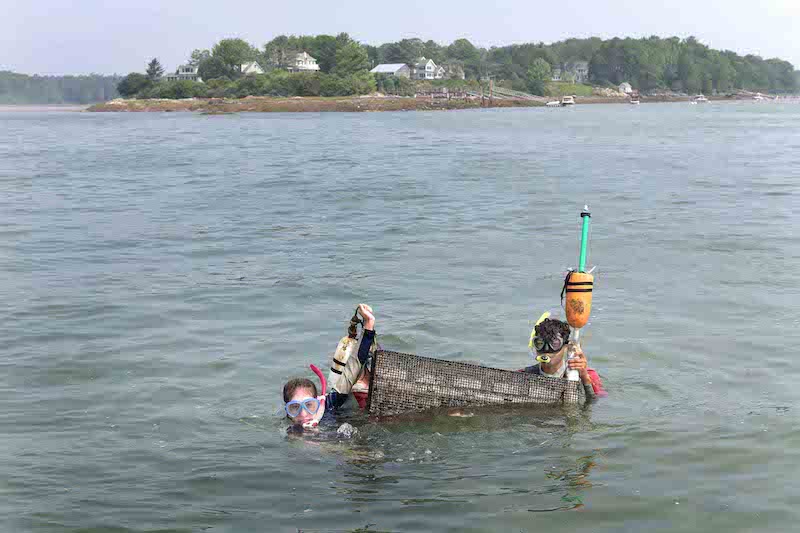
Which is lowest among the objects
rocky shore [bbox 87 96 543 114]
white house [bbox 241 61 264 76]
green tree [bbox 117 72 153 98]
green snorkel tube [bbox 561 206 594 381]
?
green snorkel tube [bbox 561 206 594 381]

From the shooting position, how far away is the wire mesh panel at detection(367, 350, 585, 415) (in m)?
8.66

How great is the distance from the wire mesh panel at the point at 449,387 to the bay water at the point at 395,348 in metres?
0.18

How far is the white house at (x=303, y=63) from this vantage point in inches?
7298

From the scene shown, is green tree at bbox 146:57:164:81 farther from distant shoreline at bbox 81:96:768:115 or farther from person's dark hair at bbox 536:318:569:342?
person's dark hair at bbox 536:318:569:342

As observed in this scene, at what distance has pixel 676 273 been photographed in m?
16.6

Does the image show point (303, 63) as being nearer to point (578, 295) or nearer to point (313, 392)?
point (578, 295)

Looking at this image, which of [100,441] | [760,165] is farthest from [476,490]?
[760,165]

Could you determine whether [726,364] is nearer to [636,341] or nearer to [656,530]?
[636,341]

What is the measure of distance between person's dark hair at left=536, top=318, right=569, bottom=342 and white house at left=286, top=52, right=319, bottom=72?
18277cm

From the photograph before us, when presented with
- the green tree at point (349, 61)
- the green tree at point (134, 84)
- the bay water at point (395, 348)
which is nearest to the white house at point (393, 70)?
the green tree at point (349, 61)

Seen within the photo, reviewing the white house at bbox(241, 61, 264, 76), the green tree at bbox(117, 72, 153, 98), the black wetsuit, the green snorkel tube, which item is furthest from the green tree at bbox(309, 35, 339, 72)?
the black wetsuit

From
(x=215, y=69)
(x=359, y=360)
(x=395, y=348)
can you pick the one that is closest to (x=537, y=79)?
(x=215, y=69)

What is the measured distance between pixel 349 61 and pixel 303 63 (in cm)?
2187

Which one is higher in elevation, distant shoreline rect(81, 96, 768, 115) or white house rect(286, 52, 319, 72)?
white house rect(286, 52, 319, 72)
